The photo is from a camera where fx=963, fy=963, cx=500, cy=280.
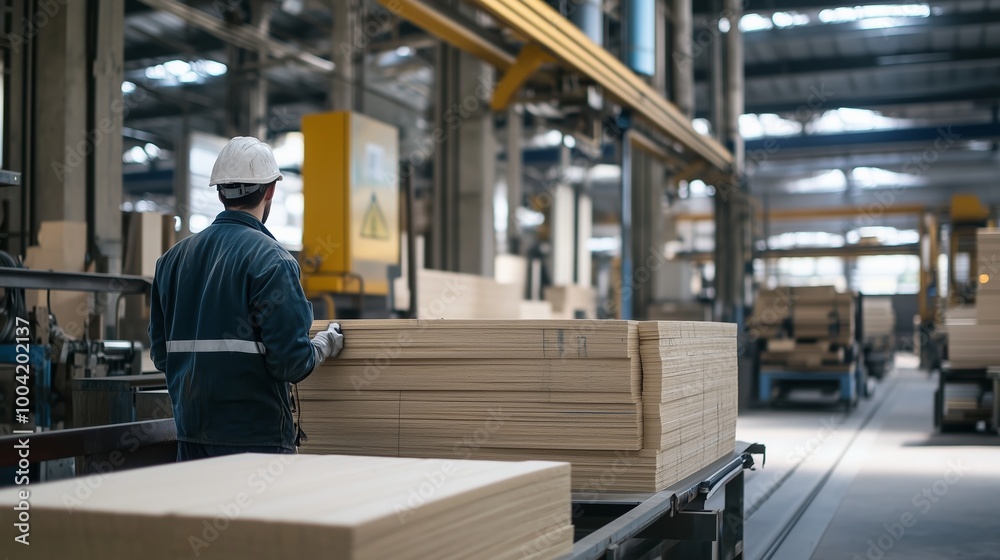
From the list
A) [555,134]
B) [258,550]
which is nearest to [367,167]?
[258,550]

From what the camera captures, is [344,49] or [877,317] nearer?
[344,49]

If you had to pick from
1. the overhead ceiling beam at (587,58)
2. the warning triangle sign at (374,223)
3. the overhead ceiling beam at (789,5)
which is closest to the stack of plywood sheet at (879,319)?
the overhead ceiling beam at (789,5)

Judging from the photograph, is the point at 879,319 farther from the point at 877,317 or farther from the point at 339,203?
the point at 339,203

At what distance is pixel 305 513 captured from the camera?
1.53 meters

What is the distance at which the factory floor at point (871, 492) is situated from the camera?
15.7 feet

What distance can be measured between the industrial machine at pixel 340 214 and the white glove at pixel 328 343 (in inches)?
149

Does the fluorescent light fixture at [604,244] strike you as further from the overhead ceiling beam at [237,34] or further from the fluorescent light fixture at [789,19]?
the overhead ceiling beam at [237,34]

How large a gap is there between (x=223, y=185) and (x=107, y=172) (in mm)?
3670

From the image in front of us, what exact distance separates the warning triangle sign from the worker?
4.36m

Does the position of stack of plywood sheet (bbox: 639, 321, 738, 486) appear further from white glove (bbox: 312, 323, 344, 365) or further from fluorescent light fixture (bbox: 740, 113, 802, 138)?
fluorescent light fixture (bbox: 740, 113, 802, 138)

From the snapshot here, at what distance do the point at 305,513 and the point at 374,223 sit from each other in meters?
5.69

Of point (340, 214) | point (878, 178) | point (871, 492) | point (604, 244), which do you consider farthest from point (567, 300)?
point (604, 244)

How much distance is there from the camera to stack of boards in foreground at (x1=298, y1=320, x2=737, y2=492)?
2602 mm

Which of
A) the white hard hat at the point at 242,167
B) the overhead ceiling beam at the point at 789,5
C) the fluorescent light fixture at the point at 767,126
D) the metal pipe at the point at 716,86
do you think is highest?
the overhead ceiling beam at the point at 789,5
